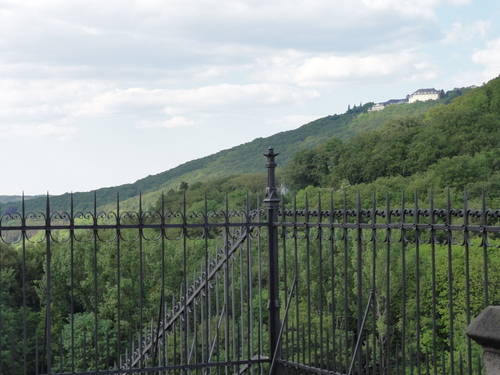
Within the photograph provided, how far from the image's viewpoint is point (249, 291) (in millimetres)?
6414

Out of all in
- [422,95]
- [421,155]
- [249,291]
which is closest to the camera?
[249,291]

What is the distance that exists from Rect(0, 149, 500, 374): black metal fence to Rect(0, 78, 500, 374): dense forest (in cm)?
27

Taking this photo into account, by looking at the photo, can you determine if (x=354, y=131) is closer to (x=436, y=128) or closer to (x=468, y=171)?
(x=436, y=128)

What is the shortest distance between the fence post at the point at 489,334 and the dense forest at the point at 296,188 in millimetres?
18334

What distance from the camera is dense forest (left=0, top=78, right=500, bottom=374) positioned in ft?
92.7

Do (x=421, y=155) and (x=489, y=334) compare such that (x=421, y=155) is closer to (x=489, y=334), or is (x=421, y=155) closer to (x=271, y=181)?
(x=271, y=181)

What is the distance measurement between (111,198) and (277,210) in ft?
185

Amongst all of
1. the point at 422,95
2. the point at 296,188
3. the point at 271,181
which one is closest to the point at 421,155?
the point at 296,188

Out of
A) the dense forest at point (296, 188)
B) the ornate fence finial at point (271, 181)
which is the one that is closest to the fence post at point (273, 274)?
the ornate fence finial at point (271, 181)

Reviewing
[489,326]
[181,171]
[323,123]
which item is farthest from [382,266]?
[323,123]

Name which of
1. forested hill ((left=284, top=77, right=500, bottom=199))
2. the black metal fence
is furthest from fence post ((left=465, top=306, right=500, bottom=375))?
forested hill ((left=284, top=77, right=500, bottom=199))

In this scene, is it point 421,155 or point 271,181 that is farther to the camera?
point 421,155

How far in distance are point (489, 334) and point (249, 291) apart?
139 inches

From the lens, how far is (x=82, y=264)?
34.4 meters
